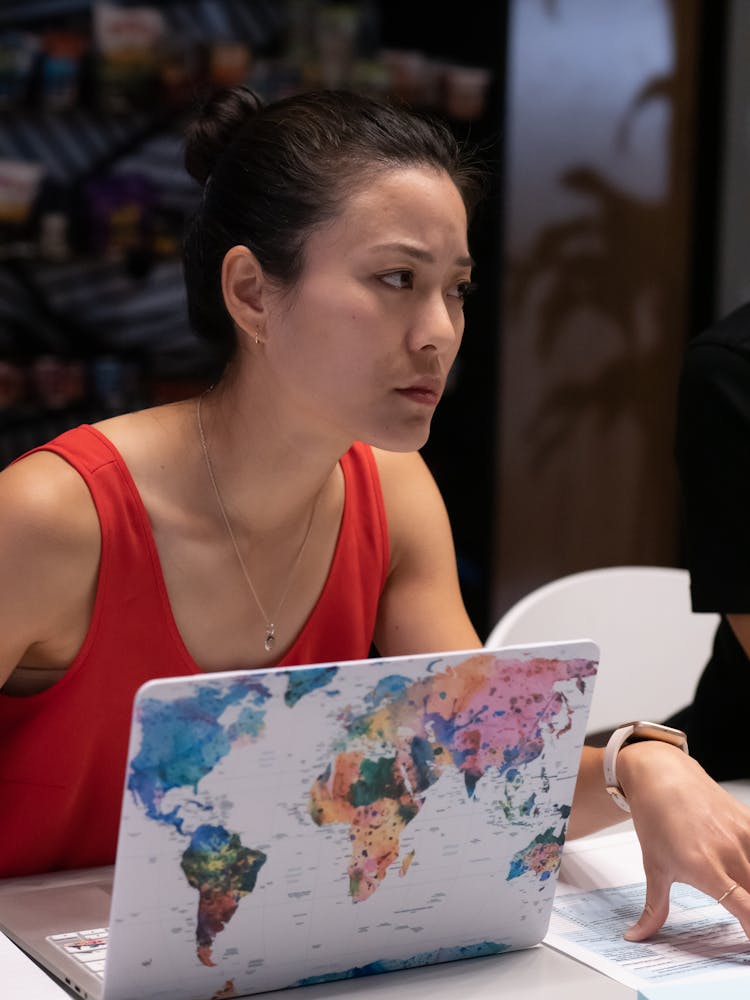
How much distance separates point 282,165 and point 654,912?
2.52 feet

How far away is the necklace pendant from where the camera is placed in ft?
4.81

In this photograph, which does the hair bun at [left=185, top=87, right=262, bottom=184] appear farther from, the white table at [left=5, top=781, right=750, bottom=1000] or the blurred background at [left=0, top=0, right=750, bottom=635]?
the blurred background at [left=0, top=0, right=750, bottom=635]

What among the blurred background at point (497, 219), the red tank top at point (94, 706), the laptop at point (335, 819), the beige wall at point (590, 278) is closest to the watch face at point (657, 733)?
the laptop at point (335, 819)

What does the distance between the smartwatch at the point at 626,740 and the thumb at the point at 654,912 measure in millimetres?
105

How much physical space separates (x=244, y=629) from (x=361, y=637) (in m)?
0.18

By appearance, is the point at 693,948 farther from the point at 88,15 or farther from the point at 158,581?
the point at 88,15

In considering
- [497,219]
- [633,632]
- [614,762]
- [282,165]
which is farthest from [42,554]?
[497,219]

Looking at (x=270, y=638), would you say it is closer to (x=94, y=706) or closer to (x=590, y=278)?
(x=94, y=706)

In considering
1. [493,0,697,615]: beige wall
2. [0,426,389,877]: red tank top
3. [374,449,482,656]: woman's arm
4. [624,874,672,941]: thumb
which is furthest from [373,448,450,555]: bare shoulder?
[493,0,697,615]: beige wall

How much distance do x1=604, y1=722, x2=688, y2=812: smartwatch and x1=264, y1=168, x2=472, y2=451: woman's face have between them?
0.33 meters

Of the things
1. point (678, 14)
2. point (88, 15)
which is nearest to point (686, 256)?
point (678, 14)

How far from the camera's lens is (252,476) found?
1470mm

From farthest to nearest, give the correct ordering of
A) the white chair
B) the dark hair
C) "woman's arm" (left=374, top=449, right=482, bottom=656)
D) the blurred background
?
the blurred background, the white chair, "woman's arm" (left=374, top=449, right=482, bottom=656), the dark hair

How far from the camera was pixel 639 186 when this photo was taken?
4.13 m
